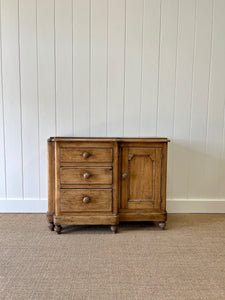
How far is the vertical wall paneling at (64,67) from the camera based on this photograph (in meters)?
2.38

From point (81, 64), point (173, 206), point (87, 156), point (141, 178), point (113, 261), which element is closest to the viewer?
point (113, 261)

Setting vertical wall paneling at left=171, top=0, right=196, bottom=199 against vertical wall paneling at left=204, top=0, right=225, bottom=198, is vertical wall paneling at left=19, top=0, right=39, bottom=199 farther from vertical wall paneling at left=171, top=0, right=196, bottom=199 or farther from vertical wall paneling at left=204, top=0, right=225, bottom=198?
vertical wall paneling at left=204, top=0, right=225, bottom=198

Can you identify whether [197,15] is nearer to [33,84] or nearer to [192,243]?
[33,84]

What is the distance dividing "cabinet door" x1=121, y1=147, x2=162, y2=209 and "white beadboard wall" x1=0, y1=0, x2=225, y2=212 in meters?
0.41

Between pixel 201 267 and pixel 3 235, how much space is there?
1.42 meters

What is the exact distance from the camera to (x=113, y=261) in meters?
1.68

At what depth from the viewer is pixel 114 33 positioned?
2.41 m

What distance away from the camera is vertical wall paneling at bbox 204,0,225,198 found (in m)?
2.44

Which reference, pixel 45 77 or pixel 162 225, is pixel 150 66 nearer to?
pixel 45 77

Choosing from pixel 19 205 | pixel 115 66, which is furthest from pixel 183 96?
pixel 19 205

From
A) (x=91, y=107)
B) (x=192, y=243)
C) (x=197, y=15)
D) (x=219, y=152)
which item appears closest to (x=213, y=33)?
(x=197, y=15)

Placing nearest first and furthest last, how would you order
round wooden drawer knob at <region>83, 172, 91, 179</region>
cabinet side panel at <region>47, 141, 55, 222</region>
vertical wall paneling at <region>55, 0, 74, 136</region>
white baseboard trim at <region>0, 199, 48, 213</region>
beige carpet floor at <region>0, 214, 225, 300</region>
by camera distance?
beige carpet floor at <region>0, 214, 225, 300</region>
round wooden drawer knob at <region>83, 172, 91, 179</region>
cabinet side panel at <region>47, 141, 55, 222</region>
vertical wall paneling at <region>55, 0, 74, 136</region>
white baseboard trim at <region>0, 199, 48, 213</region>

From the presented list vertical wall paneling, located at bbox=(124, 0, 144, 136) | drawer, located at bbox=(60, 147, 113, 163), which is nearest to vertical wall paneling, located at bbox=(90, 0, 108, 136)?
vertical wall paneling, located at bbox=(124, 0, 144, 136)

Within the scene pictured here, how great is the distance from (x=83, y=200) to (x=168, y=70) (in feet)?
4.57
